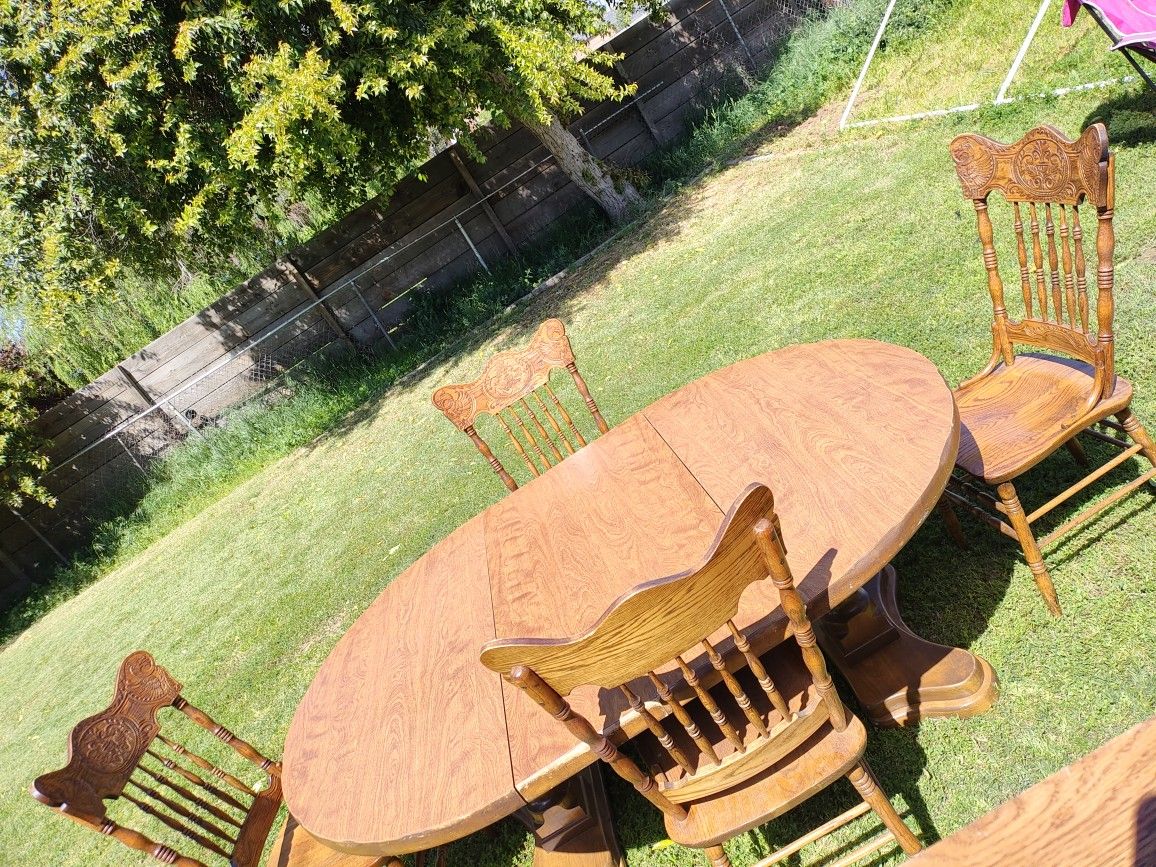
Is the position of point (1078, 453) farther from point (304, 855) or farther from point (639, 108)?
point (639, 108)

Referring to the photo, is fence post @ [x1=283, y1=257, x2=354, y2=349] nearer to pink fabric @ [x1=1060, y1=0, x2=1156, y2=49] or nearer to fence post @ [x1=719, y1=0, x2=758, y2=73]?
fence post @ [x1=719, y1=0, x2=758, y2=73]

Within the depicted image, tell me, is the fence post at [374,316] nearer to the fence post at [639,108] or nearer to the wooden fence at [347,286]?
the wooden fence at [347,286]

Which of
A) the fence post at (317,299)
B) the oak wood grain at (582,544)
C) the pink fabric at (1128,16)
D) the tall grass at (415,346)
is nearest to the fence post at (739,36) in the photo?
the tall grass at (415,346)

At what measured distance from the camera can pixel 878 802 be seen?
1.78m

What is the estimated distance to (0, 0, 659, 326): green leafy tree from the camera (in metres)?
6.25

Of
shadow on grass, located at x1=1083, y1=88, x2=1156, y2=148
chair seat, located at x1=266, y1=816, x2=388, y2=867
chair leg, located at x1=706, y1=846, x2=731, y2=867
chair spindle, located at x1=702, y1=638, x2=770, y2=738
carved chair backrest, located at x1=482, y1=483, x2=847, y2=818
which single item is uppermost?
carved chair backrest, located at x1=482, y1=483, x2=847, y2=818

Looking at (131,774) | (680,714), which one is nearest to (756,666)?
(680,714)

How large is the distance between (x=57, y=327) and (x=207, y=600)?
11.2 feet

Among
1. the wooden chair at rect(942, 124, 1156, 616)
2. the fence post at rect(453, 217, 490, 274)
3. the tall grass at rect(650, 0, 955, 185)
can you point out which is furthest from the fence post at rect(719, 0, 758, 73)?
the wooden chair at rect(942, 124, 1156, 616)

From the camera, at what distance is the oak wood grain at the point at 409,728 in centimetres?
162

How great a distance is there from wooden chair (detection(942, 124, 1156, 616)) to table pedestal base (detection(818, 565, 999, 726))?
0.41 m

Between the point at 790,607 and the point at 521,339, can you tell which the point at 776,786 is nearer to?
the point at 790,607

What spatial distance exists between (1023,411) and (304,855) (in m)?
2.76

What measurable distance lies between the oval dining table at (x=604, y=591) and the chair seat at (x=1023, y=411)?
0.38 metres
